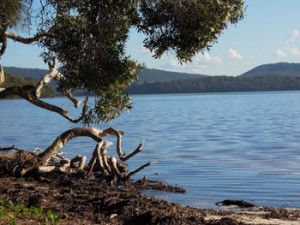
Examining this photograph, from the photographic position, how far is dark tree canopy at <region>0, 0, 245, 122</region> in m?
12.3

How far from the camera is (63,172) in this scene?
63.6ft

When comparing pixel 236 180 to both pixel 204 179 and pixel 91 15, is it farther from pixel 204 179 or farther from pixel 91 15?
pixel 91 15

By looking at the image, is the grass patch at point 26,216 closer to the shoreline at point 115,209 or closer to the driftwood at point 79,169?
the shoreline at point 115,209

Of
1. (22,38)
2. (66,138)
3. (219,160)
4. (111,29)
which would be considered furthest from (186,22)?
(219,160)

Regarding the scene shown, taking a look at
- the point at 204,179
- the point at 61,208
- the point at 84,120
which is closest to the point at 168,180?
the point at 204,179

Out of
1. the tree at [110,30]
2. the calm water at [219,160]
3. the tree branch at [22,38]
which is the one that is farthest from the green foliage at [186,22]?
the calm water at [219,160]

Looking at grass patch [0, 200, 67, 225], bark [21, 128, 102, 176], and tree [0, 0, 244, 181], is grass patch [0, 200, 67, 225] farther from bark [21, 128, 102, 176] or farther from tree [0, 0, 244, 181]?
bark [21, 128, 102, 176]

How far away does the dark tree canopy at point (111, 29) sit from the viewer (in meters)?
12.3

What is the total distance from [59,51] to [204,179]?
32.8 feet

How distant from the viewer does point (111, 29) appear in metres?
12.5

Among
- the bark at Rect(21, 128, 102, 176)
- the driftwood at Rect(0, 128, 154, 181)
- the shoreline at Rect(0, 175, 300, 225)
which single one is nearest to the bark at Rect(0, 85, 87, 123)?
the bark at Rect(21, 128, 102, 176)

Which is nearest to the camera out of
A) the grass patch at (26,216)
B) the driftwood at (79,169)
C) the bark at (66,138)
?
the grass patch at (26,216)

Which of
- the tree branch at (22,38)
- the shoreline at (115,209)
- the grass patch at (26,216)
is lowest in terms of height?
the shoreline at (115,209)

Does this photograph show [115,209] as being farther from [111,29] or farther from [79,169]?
[79,169]
